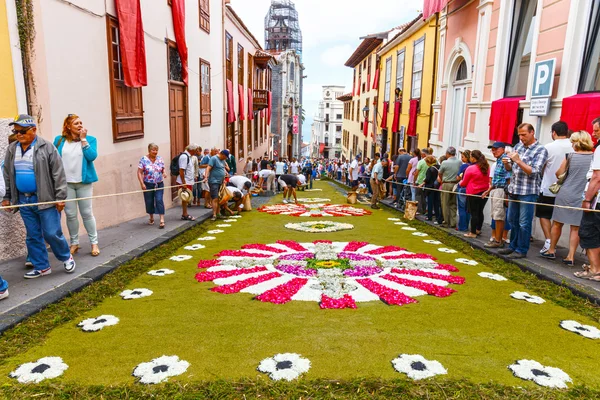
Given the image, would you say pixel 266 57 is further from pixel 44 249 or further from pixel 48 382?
pixel 48 382

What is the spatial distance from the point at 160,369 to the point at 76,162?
3.45m

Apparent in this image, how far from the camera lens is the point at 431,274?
17.2 ft

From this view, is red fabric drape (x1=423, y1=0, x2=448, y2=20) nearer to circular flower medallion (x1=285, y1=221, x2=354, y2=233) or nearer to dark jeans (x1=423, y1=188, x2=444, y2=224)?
dark jeans (x1=423, y1=188, x2=444, y2=224)

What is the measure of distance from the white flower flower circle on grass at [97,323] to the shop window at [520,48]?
860 cm

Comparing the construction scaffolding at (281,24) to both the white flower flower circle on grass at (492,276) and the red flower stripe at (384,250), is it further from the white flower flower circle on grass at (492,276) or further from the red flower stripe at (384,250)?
the white flower flower circle on grass at (492,276)

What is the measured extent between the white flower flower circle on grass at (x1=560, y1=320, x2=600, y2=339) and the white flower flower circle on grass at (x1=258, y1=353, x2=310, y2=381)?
8.05 feet

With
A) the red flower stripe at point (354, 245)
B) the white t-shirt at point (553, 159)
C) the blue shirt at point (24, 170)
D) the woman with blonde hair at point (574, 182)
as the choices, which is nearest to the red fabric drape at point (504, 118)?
the white t-shirt at point (553, 159)

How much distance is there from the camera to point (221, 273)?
5207mm

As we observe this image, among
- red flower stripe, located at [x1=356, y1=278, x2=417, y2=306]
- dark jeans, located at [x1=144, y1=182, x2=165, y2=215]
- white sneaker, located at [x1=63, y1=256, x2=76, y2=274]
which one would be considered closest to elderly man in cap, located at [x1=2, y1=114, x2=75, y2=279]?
white sneaker, located at [x1=63, y1=256, x2=76, y2=274]

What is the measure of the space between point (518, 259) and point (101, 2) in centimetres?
804

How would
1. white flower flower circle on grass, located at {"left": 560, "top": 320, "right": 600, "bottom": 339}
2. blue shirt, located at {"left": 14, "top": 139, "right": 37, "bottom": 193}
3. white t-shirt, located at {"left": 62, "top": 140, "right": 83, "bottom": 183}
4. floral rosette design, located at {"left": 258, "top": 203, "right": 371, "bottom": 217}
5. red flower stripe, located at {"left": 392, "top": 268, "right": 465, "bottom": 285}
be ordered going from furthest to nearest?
floral rosette design, located at {"left": 258, "top": 203, "right": 371, "bottom": 217} → white t-shirt, located at {"left": 62, "top": 140, "right": 83, "bottom": 183} → red flower stripe, located at {"left": 392, "top": 268, "right": 465, "bottom": 285} → blue shirt, located at {"left": 14, "top": 139, "right": 37, "bottom": 193} → white flower flower circle on grass, located at {"left": 560, "top": 320, "right": 600, "bottom": 339}

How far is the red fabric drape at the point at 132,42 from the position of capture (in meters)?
7.82

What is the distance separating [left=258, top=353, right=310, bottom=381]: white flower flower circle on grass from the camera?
2881mm

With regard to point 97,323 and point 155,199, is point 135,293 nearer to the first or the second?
point 97,323
